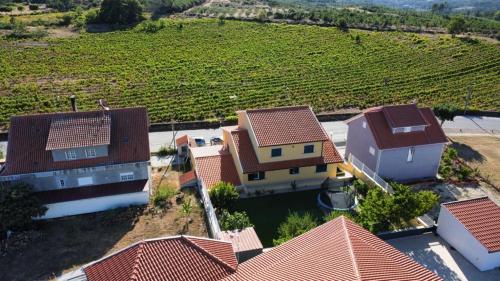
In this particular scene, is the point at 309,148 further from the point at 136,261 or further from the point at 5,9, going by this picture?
the point at 5,9

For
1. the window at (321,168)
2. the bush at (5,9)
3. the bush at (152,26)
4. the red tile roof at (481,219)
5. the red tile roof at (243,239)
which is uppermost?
the bush at (5,9)

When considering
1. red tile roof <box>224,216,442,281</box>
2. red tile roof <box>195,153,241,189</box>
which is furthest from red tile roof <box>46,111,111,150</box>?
red tile roof <box>224,216,442,281</box>

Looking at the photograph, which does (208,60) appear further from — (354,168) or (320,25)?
(354,168)

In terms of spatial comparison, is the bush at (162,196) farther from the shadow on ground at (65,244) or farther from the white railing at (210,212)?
the white railing at (210,212)

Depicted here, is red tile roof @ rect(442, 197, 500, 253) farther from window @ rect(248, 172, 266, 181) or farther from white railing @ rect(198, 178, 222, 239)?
white railing @ rect(198, 178, 222, 239)

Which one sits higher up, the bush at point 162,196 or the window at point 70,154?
the window at point 70,154

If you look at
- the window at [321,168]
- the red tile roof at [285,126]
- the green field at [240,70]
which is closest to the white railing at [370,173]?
the window at [321,168]

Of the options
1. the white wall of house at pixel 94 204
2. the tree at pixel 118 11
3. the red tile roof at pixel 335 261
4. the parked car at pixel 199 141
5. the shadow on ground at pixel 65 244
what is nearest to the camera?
the red tile roof at pixel 335 261

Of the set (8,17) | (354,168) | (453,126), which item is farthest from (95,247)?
(8,17)
